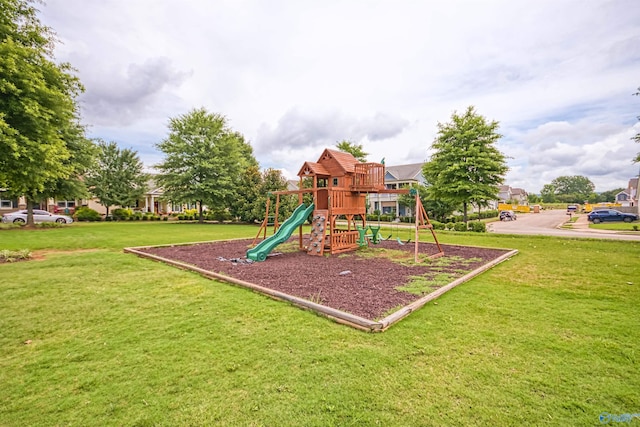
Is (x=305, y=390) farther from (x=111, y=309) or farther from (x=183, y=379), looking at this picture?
(x=111, y=309)

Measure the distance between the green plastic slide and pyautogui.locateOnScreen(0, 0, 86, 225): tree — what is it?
27.9 feet

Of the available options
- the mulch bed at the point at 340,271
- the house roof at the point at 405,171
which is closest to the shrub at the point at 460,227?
the mulch bed at the point at 340,271

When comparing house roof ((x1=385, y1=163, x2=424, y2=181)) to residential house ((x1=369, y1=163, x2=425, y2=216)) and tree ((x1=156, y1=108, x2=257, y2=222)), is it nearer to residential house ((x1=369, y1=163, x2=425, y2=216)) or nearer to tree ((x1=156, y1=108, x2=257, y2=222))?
residential house ((x1=369, y1=163, x2=425, y2=216))

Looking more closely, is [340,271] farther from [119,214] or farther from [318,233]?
[119,214]

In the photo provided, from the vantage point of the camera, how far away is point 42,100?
1159cm

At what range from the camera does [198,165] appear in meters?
28.4

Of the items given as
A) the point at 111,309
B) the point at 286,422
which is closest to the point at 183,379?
the point at 286,422

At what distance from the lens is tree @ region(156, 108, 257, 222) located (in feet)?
93.9

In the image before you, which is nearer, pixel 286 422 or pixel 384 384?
pixel 286 422

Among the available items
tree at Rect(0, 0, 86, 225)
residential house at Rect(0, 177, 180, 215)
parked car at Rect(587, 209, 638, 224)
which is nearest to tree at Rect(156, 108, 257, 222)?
residential house at Rect(0, 177, 180, 215)

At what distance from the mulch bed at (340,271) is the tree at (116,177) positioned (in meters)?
27.9

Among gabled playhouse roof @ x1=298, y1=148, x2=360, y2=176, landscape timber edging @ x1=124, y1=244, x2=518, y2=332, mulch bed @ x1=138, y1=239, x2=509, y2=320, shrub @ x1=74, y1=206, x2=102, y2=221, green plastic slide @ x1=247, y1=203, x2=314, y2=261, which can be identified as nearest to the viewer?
landscape timber edging @ x1=124, y1=244, x2=518, y2=332

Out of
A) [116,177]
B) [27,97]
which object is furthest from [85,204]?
[27,97]

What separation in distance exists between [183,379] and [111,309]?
125 inches
